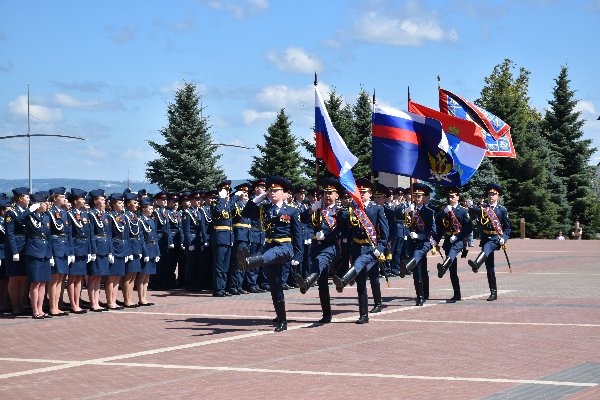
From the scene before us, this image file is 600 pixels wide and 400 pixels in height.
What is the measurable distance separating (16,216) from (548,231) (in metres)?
42.5

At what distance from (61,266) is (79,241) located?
56 cm

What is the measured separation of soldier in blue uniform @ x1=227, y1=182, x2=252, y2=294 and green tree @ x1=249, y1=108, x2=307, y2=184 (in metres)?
30.4

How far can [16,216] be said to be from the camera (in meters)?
15.5

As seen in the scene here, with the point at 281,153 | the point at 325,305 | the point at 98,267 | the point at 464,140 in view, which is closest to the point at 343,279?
the point at 325,305

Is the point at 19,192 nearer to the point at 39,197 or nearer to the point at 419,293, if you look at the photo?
the point at 39,197

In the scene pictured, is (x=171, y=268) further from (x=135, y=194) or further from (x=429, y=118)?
(x=429, y=118)

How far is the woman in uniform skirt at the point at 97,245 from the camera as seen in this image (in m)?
16.2

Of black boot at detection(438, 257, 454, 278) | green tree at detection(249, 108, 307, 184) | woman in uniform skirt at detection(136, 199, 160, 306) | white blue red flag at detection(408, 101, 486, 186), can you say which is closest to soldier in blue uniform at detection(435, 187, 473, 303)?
black boot at detection(438, 257, 454, 278)

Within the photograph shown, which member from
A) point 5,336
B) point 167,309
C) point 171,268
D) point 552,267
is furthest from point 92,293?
point 552,267

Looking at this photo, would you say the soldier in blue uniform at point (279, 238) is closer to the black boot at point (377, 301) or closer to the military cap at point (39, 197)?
the black boot at point (377, 301)

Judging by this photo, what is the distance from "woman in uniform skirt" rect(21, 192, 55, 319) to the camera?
1519 centimetres

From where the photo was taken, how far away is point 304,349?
11836 mm

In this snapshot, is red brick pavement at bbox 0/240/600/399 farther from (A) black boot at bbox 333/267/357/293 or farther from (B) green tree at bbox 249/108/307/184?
(B) green tree at bbox 249/108/307/184

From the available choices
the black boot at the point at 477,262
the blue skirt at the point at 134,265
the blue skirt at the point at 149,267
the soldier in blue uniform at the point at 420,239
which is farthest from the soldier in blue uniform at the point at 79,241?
the black boot at the point at 477,262
